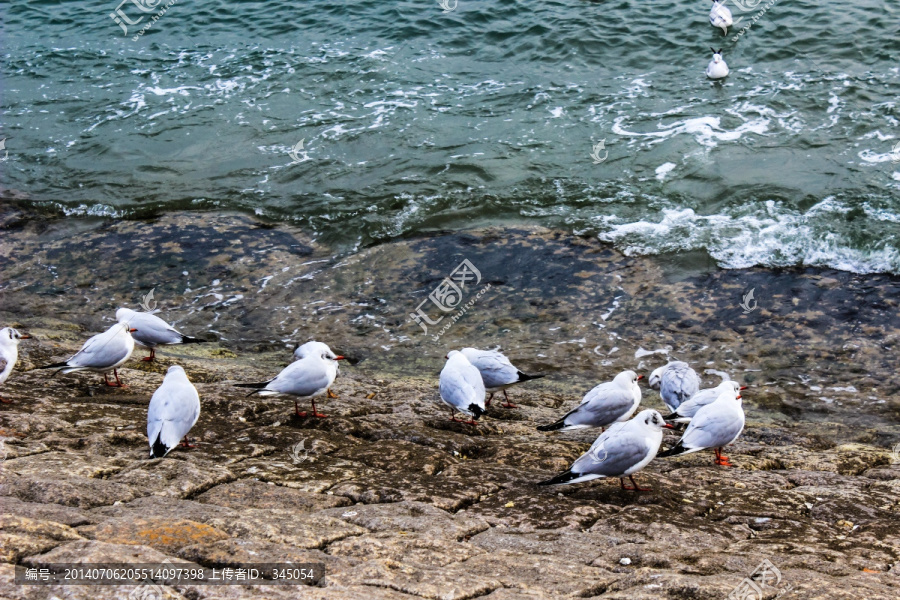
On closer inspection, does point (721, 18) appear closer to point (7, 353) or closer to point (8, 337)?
point (8, 337)

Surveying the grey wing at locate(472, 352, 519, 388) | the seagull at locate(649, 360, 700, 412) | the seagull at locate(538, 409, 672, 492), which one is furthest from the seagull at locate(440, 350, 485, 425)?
the seagull at locate(649, 360, 700, 412)

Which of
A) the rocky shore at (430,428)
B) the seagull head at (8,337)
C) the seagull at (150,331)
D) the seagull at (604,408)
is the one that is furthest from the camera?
the seagull at (150,331)

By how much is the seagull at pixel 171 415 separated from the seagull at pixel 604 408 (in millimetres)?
2845

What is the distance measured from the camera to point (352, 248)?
37.3ft

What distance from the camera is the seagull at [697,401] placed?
21.2 ft

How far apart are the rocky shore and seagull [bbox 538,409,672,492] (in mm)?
185

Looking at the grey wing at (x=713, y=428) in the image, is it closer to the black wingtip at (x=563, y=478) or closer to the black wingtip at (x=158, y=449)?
the black wingtip at (x=563, y=478)

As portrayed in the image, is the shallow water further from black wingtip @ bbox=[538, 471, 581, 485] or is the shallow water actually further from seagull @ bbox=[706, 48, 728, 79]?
black wingtip @ bbox=[538, 471, 581, 485]

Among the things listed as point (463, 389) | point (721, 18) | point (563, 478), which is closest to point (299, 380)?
point (463, 389)

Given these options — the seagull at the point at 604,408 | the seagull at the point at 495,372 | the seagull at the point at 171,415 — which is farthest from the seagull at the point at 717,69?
the seagull at the point at 171,415

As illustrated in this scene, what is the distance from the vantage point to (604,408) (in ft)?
21.0

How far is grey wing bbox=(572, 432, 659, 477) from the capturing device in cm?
514

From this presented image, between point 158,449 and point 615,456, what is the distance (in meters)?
3.12

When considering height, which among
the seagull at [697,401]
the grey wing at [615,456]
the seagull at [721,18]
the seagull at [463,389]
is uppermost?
the seagull at [721,18]
